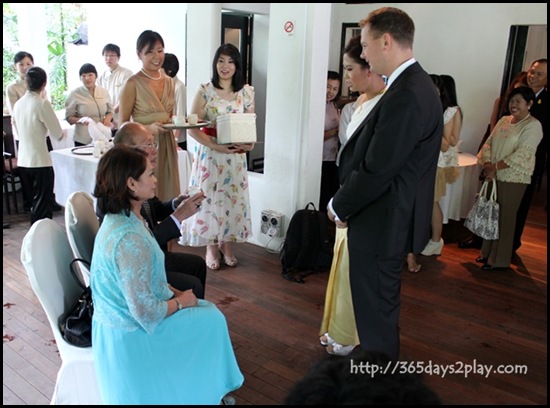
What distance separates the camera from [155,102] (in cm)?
323

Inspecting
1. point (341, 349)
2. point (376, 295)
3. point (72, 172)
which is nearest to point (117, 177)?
point (376, 295)

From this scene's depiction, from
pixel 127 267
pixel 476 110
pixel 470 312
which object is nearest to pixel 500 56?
pixel 476 110

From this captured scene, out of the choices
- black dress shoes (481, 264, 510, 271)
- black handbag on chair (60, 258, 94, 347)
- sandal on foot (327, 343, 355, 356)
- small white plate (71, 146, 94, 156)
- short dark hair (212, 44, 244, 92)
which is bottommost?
black dress shoes (481, 264, 510, 271)

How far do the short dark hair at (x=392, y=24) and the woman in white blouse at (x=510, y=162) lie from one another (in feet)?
6.52

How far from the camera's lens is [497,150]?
12.4ft

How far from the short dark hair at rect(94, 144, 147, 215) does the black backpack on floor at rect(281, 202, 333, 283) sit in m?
1.94

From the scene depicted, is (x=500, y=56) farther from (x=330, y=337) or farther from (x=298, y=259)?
(x=330, y=337)

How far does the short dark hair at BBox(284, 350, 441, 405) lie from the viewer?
0.67 metres

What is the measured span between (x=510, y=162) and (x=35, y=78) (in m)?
3.71

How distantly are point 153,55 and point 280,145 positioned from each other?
117 cm

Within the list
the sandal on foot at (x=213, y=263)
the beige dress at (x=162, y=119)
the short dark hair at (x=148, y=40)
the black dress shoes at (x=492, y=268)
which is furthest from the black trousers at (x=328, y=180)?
the short dark hair at (x=148, y=40)

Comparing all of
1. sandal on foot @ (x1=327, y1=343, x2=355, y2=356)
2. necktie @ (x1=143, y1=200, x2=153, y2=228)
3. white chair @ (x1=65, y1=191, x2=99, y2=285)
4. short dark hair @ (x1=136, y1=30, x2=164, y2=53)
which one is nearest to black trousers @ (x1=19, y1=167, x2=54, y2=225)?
short dark hair @ (x1=136, y1=30, x2=164, y2=53)

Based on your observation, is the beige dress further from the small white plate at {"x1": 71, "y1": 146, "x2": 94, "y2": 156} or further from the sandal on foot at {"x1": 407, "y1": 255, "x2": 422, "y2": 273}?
the sandal on foot at {"x1": 407, "y1": 255, "x2": 422, "y2": 273}

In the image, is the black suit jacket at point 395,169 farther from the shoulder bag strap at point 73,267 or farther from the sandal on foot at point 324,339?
the shoulder bag strap at point 73,267
